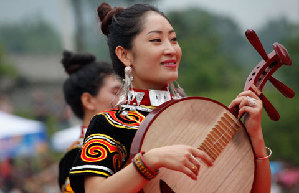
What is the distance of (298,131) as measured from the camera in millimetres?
10961

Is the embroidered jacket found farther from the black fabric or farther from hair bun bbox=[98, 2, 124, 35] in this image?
hair bun bbox=[98, 2, 124, 35]

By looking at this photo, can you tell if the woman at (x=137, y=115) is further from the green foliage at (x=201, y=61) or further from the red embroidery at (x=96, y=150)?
the green foliage at (x=201, y=61)

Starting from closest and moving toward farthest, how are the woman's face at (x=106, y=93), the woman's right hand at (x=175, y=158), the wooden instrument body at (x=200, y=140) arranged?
the woman's right hand at (x=175, y=158)
the wooden instrument body at (x=200, y=140)
the woman's face at (x=106, y=93)

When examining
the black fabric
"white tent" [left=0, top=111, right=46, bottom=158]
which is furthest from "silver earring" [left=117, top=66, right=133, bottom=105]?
"white tent" [left=0, top=111, right=46, bottom=158]

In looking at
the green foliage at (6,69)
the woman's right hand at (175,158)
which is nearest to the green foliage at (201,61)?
the green foliage at (6,69)

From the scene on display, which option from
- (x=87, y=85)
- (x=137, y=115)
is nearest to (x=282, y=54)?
(x=137, y=115)

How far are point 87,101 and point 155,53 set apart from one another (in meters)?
1.49

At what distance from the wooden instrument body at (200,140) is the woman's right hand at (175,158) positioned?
0.09 meters

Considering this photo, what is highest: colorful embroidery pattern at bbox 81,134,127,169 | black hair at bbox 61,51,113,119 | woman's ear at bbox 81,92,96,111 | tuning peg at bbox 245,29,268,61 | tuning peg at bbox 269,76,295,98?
tuning peg at bbox 245,29,268,61

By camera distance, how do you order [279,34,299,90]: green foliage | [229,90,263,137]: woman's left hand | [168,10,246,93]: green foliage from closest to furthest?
[229,90,263,137]: woman's left hand → [279,34,299,90]: green foliage → [168,10,246,93]: green foliage

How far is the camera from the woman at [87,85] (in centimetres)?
346

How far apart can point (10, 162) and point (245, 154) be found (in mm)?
8080

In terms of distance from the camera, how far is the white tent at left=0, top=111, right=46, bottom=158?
805 cm

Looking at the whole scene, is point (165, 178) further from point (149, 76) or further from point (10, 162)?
point (10, 162)
